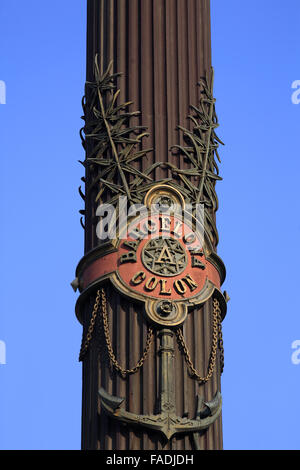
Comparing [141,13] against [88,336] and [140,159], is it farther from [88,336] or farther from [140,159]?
[88,336]

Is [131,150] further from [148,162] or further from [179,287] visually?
[179,287]

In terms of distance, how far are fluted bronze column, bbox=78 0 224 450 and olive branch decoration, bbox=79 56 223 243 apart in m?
0.10

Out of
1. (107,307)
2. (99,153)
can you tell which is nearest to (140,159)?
(99,153)

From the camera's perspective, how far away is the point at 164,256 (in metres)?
39.4

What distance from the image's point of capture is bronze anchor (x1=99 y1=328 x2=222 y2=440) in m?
37.5

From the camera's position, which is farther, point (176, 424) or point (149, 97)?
point (149, 97)

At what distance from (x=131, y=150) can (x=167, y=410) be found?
6.62 m

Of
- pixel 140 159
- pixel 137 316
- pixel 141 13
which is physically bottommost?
pixel 137 316

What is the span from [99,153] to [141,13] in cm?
405

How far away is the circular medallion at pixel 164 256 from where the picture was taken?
39.2 meters

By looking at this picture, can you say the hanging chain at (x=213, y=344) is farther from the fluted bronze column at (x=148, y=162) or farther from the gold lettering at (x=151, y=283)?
the gold lettering at (x=151, y=283)

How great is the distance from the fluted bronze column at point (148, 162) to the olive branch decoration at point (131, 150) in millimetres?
97

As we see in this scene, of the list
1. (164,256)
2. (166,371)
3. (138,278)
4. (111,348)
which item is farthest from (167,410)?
(164,256)

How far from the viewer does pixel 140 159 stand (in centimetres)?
4066
